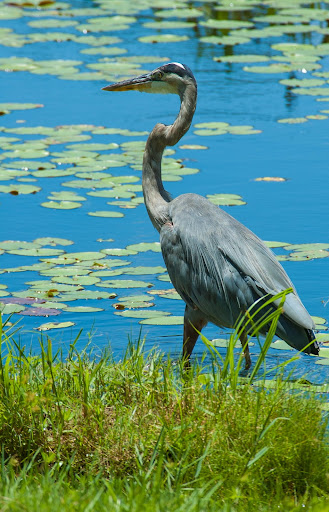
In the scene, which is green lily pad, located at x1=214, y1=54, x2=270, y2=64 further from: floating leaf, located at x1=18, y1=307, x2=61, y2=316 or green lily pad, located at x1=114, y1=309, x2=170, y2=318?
floating leaf, located at x1=18, y1=307, x2=61, y2=316

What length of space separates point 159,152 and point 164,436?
2401mm

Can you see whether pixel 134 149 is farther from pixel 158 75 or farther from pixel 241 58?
pixel 241 58

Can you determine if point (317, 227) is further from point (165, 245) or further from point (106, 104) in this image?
point (106, 104)

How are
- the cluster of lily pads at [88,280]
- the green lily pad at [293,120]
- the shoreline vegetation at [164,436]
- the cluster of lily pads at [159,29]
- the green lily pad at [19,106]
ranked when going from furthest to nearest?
the cluster of lily pads at [159,29]
the green lily pad at [19,106]
the green lily pad at [293,120]
the cluster of lily pads at [88,280]
the shoreline vegetation at [164,436]

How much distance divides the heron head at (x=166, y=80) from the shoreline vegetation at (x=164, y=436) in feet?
6.81

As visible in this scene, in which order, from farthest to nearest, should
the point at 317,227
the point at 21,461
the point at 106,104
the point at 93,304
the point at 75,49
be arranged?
the point at 75,49 < the point at 106,104 < the point at 317,227 < the point at 93,304 < the point at 21,461

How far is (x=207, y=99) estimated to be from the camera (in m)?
9.57

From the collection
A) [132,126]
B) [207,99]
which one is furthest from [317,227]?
[207,99]

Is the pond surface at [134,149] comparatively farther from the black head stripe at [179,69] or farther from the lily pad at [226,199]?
the black head stripe at [179,69]

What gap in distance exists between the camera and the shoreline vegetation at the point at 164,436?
3.26m

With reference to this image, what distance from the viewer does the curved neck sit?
522 cm

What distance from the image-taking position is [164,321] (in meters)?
5.16

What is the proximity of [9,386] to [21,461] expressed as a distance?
12.1 inches

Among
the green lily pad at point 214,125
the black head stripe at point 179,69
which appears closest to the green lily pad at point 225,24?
the green lily pad at point 214,125
